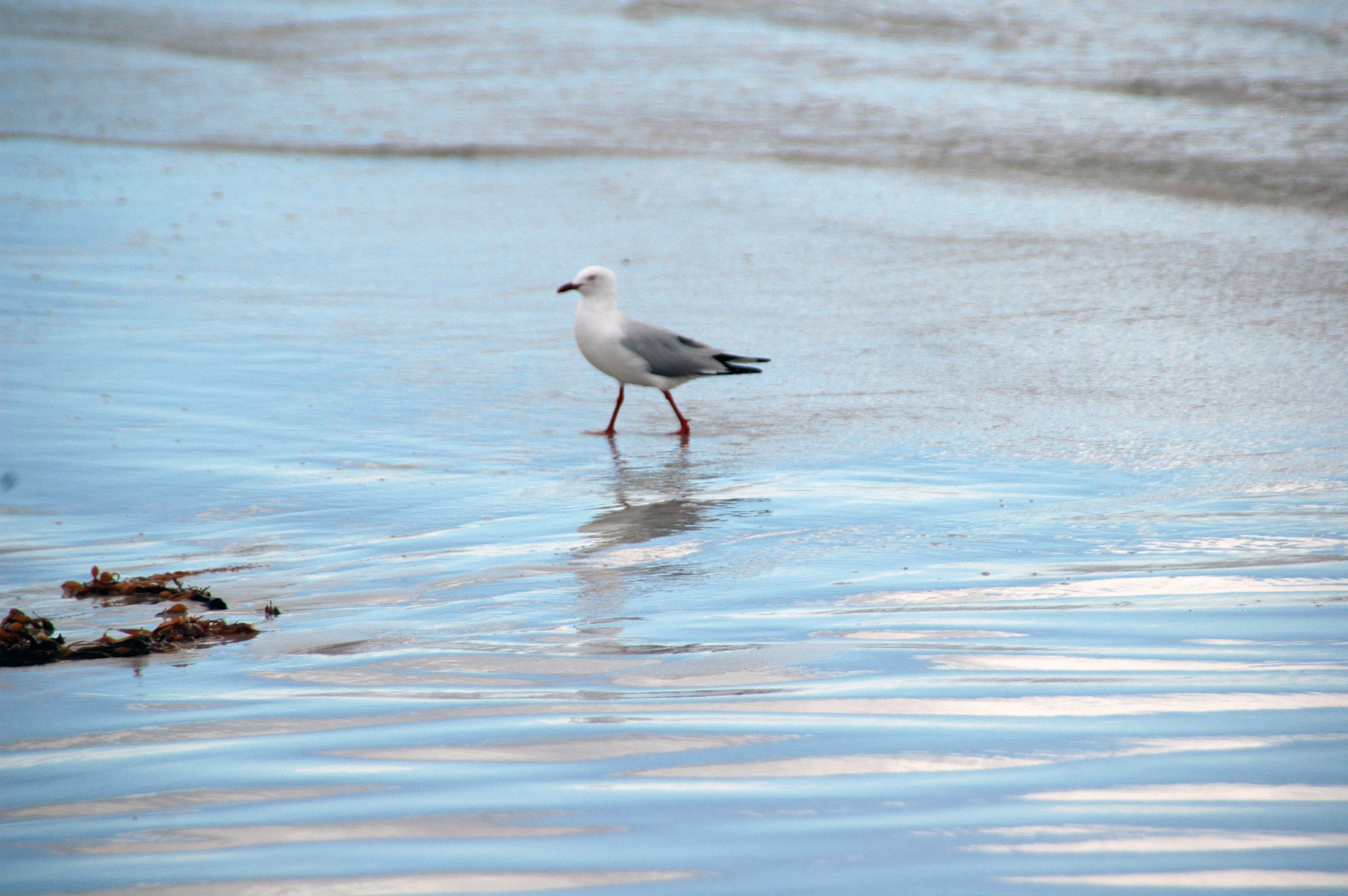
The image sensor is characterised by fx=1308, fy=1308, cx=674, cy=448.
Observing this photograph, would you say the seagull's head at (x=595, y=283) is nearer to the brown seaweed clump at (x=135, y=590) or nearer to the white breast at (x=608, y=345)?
the white breast at (x=608, y=345)

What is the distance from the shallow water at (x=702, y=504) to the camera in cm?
208

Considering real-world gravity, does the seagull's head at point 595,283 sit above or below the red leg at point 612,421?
above

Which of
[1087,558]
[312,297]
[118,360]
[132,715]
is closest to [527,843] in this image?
[132,715]

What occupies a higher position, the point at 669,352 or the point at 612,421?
the point at 669,352

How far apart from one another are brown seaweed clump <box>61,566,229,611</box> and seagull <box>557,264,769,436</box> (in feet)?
7.85

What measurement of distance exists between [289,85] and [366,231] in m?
6.73

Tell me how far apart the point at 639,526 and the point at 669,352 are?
1724 mm

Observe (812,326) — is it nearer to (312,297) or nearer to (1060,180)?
(312,297)

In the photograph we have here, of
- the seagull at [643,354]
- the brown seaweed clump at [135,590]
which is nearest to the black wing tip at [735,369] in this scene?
the seagull at [643,354]

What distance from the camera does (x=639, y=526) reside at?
4164mm

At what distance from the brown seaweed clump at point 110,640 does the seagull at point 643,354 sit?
8.62ft

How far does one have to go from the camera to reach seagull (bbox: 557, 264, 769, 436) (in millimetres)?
5703

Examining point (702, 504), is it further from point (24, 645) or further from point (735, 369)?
point (24, 645)

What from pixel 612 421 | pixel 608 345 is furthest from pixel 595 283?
pixel 612 421
